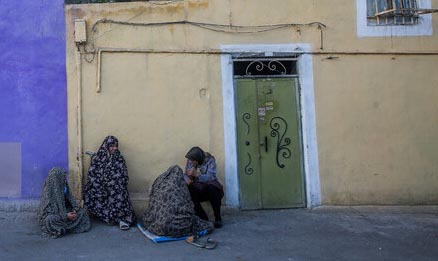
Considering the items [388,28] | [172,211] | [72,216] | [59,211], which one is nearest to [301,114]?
[388,28]

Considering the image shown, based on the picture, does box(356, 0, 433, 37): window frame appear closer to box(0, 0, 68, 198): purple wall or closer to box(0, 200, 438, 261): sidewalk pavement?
box(0, 200, 438, 261): sidewalk pavement

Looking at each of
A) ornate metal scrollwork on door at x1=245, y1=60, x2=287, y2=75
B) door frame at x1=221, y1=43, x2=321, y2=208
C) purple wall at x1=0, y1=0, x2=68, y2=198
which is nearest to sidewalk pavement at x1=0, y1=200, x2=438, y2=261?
door frame at x1=221, y1=43, x2=321, y2=208

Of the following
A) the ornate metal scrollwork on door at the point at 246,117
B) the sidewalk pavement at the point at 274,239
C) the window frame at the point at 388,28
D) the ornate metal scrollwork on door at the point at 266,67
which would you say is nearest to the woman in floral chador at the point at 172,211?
the sidewalk pavement at the point at 274,239

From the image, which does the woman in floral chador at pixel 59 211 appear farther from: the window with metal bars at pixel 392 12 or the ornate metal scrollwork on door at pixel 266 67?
the window with metal bars at pixel 392 12

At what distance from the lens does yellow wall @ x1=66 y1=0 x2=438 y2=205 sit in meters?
7.05

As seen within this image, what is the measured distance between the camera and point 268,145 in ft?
24.2

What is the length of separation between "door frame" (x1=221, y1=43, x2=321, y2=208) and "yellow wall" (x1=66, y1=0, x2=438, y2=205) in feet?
0.28

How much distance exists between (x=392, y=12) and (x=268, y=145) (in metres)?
2.69

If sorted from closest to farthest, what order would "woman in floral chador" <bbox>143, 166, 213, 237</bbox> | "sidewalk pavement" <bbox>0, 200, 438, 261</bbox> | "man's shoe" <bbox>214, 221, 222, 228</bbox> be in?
1. "sidewalk pavement" <bbox>0, 200, 438, 261</bbox>
2. "woman in floral chador" <bbox>143, 166, 213, 237</bbox>
3. "man's shoe" <bbox>214, 221, 222, 228</bbox>

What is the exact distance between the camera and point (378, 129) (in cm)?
744

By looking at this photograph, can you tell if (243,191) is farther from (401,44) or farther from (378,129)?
(401,44)

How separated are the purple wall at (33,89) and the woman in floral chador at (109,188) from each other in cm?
61

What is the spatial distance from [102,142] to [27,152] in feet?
3.43

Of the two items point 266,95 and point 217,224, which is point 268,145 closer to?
point 266,95
